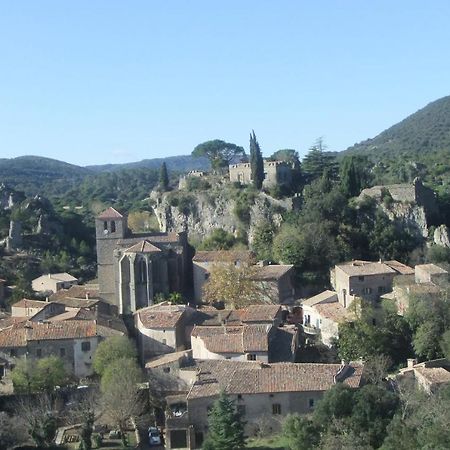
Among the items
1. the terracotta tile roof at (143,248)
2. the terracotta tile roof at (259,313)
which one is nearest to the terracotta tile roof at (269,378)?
the terracotta tile roof at (259,313)

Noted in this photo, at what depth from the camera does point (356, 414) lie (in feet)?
92.0

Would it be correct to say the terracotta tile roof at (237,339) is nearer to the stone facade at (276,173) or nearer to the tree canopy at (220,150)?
the stone facade at (276,173)

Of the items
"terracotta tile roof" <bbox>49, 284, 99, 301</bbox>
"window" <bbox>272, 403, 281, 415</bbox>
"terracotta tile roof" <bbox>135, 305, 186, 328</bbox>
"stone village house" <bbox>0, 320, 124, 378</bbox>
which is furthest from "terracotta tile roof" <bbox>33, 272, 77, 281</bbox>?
"window" <bbox>272, 403, 281, 415</bbox>

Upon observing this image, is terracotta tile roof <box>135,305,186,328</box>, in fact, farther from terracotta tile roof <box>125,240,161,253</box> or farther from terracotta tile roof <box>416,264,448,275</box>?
terracotta tile roof <box>416,264,448,275</box>

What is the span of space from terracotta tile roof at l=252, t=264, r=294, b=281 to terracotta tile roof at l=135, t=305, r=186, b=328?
6916mm

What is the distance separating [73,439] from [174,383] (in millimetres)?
5400

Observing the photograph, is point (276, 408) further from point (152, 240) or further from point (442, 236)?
point (442, 236)

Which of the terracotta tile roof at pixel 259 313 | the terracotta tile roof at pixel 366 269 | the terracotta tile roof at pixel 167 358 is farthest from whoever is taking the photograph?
the terracotta tile roof at pixel 366 269

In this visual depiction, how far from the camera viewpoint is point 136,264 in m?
47.1

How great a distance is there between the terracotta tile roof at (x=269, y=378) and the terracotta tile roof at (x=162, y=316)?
584 centimetres

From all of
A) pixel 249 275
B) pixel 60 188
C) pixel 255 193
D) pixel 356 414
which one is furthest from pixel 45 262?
pixel 60 188

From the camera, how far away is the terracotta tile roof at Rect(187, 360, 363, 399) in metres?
31.1

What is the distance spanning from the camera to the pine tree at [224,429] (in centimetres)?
2806

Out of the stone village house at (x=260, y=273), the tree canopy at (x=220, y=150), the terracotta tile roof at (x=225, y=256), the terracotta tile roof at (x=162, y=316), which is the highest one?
the tree canopy at (x=220, y=150)
